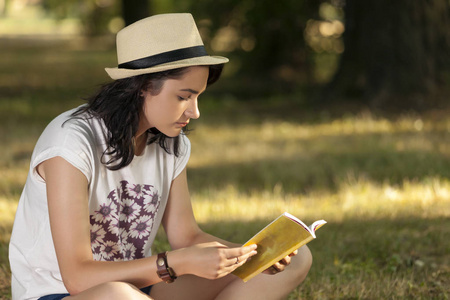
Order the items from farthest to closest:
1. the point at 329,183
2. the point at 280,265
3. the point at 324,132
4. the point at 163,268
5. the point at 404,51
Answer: the point at 404,51 → the point at 324,132 → the point at 329,183 → the point at 280,265 → the point at 163,268

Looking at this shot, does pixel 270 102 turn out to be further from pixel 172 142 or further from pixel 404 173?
pixel 172 142

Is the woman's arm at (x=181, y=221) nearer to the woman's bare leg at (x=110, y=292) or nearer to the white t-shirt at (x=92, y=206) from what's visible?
the white t-shirt at (x=92, y=206)

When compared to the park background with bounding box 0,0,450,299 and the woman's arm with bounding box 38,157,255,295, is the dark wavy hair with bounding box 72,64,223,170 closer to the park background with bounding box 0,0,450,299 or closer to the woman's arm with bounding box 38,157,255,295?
the woman's arm with bounding box 38,157,255,295

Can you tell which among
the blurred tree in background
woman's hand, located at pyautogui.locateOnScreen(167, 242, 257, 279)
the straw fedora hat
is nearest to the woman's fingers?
woman's hand, located at pyautogui.locateOnScreen(167, 242, 257, 279)

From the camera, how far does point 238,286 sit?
3.43 meters

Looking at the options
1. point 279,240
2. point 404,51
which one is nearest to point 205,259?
point 279,240

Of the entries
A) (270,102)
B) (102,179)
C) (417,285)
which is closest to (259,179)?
(417,285)

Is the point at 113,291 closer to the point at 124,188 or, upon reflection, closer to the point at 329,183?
the point at 124,188

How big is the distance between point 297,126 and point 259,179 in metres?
2.72

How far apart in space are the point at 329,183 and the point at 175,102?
401 cm

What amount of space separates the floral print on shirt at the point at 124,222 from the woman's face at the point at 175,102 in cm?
31

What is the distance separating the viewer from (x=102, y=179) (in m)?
3.08

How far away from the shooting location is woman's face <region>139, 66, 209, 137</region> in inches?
121

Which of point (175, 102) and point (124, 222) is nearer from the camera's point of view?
point (175, 102)
